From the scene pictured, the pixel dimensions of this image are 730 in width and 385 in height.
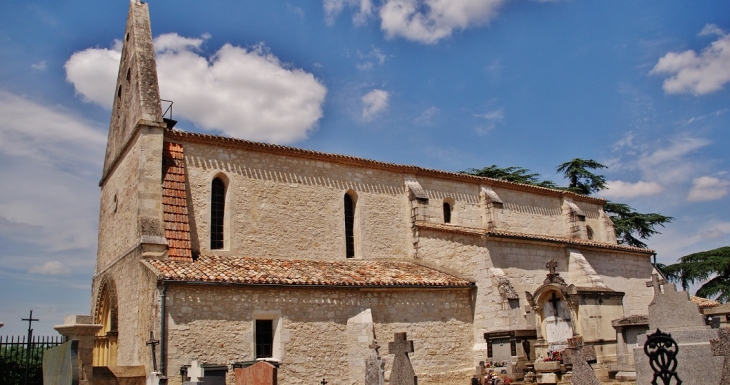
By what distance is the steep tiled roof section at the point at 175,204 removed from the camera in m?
16.3

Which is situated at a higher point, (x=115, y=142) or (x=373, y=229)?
(x=115, y=142)

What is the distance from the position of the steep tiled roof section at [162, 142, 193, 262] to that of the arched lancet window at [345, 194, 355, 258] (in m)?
5.77

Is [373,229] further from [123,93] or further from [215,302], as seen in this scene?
[123,93]

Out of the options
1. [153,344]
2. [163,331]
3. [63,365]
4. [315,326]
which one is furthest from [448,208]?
→ [63,365]

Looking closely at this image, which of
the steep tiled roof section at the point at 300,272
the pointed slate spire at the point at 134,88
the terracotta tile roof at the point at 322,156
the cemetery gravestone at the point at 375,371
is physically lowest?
the cemetery gravestone at the point at 375,371

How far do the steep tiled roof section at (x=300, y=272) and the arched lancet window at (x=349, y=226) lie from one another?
75cm

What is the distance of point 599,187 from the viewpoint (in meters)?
37.6

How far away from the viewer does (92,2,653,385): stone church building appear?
1521 centimetres

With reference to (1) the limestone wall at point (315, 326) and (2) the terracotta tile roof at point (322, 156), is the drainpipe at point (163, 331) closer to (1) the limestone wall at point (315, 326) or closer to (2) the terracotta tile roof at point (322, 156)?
(1) the limestone wall at point (315, 326)

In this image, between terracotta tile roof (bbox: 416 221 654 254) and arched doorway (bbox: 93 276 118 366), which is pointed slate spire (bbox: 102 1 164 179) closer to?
arched doorway (bbox: 93 276 118 366)

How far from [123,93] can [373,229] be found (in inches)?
379

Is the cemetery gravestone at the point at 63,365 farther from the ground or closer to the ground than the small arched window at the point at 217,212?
closer to the ground

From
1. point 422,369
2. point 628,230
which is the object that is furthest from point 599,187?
point 422,369

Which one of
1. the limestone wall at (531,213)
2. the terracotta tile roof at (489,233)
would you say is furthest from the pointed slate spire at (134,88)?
the limestone wall at (531,213)
